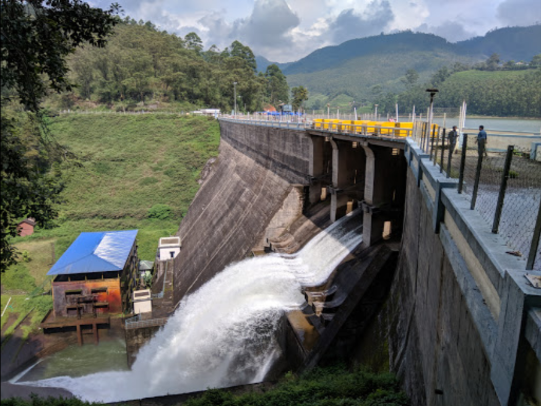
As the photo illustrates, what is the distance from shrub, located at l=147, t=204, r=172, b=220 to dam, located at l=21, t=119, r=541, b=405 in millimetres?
12455

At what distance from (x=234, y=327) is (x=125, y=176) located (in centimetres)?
3759

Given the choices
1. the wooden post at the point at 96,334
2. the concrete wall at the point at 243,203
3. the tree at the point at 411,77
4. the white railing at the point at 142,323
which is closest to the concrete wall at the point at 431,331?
the concrete wall at the point at 243,203

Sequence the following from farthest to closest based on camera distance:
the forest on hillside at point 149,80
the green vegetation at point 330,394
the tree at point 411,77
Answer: the tree at point 411,77 → the forest on hillside at point 149,80 → the green vegetation at point 330,394

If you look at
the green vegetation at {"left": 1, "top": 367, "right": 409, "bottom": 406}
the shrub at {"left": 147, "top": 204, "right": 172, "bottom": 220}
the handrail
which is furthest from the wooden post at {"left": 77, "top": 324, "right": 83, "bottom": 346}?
the shrub at {"left": 147, "top": 204, "right": 172, "bottom": 220}

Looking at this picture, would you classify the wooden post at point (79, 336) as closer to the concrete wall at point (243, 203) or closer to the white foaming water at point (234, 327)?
the white foaming water at point (234, 327)

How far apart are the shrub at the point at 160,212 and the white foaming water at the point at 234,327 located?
2417 cm

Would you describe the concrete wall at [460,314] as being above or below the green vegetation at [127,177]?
above

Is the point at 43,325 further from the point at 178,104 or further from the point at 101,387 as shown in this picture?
the point at 178,104

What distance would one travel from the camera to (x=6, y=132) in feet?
16.5

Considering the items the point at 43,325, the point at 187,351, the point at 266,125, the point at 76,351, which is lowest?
the point at 76,351

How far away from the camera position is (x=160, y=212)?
135 ft

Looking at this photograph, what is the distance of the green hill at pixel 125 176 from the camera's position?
115 feet

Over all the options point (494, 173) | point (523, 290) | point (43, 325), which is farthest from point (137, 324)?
point (523, 290)

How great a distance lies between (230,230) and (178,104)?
53.8 m
